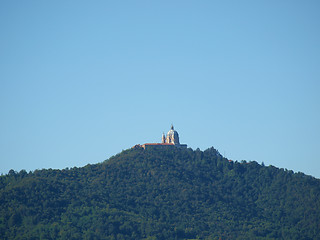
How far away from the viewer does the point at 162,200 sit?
173 m

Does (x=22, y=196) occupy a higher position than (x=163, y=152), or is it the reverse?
(x=163, y=152)

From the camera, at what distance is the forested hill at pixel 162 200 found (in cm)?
15438

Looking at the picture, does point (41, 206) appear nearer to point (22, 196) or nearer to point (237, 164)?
point (22, 196)

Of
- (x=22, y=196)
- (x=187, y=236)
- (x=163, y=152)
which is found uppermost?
(x=163, y=152)

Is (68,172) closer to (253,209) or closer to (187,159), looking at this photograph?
(187,159)

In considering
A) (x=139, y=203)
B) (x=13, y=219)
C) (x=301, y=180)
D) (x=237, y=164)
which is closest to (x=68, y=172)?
(x=139, y=203)

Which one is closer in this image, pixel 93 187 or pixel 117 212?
pixel 117 212

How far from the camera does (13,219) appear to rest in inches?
5886

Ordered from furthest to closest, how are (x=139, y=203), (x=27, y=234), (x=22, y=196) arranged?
(x=139, y=203), (x=22, y=196), (x=27, y=234)

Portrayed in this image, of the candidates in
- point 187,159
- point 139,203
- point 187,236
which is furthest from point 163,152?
→ point 187,236

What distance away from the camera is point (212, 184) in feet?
607

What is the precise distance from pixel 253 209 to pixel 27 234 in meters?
62.5

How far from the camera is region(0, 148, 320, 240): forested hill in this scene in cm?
15438

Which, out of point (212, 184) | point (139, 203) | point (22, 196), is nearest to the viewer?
point (22, 196)
